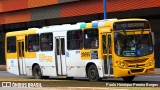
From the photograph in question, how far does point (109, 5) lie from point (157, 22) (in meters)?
4.75

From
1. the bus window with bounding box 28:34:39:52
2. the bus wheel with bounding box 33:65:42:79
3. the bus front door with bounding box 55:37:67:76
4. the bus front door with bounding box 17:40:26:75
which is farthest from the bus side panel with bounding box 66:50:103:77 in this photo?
the bus front door with bounding box 17:40:26:75

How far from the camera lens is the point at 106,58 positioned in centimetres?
2272

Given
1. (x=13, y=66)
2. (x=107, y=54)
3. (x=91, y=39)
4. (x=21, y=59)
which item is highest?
(x=91, y=39)

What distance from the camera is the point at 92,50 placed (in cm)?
2369

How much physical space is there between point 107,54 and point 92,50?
1290 millimetres

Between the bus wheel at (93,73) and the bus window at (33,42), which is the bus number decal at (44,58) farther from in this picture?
the bus wheel at (93,73)

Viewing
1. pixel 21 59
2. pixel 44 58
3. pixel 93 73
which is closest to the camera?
pixel 93 73

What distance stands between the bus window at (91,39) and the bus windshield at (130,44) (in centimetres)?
150

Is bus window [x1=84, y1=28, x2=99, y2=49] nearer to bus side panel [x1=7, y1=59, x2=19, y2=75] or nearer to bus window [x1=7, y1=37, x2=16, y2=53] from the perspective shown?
bus side panel [x1=7, y1=59, x2=19, y2=75]

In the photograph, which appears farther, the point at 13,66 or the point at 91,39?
the point at 13,66

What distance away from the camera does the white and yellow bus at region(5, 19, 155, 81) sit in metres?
22.1

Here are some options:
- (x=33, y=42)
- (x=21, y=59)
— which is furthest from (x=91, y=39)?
(x=21, y=59)

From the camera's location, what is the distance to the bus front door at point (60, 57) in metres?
26.1

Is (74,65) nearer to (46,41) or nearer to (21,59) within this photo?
(46,41)
